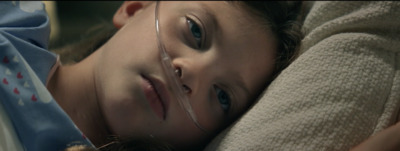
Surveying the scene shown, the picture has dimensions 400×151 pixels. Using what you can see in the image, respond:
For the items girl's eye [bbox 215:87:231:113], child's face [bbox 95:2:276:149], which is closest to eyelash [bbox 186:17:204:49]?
child's face [bbox 95:2:276:149]

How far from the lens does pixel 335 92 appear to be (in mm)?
893

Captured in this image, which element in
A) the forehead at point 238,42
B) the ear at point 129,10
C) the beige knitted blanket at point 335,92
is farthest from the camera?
the ear at point 129,10

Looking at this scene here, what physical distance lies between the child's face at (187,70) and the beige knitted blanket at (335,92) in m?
0.07

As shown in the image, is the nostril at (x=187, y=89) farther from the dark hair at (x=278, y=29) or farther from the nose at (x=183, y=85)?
the dark hair at (x=278, y=29)

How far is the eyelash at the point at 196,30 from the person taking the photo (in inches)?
39.5

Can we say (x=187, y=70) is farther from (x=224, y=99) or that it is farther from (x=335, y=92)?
(x=335, y=92)

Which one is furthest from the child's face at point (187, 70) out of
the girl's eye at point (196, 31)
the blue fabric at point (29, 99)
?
the blue fabric at point (29, 99)

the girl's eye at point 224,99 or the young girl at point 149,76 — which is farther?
the girl's eye at point 224,99

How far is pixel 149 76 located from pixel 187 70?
0.27 feet

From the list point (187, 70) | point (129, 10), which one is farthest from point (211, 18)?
point (129, 10)

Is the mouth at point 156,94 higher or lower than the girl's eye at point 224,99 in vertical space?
higher

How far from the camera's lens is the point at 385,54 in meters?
0.97

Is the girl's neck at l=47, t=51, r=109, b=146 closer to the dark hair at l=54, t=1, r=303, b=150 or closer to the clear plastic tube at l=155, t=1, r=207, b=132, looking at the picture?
the dark hair at l=54, t=1, r=303, b=150

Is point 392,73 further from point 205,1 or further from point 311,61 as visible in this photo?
point 205,1
